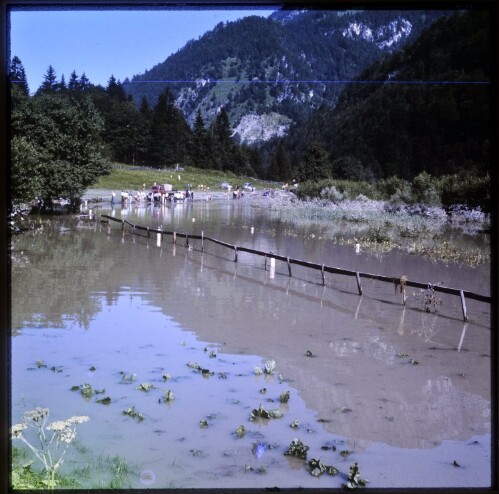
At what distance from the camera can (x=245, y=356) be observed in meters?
7.27

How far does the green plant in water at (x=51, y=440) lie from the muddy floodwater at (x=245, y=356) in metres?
0.24

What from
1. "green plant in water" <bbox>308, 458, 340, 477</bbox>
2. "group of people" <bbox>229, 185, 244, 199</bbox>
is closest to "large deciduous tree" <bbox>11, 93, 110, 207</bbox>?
"group of people" <bbox>229, 185, 244, 199</bbox>

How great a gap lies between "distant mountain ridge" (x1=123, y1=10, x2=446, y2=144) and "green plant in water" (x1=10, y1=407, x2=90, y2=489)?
305cm

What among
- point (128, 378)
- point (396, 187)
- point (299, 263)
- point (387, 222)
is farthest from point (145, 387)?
point (299, 263)

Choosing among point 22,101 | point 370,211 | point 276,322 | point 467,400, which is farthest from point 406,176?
point 22,101

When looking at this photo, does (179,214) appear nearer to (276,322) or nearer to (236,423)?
(276,322)

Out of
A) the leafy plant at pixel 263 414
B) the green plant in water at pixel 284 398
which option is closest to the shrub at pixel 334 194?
the green plant in water at pixel 284 398

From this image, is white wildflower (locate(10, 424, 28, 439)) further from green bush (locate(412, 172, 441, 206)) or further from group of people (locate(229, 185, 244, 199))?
green bush (locate(412, 172, 441, 206))

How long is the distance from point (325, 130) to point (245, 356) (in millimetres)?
3073

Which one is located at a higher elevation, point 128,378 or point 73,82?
point 73,82

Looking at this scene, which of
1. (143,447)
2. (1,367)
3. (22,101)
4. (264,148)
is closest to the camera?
(1,367)

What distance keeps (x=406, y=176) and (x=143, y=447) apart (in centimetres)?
523

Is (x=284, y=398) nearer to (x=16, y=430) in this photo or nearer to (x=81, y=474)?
(x=81, y=474)

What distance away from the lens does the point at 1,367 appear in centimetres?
375
